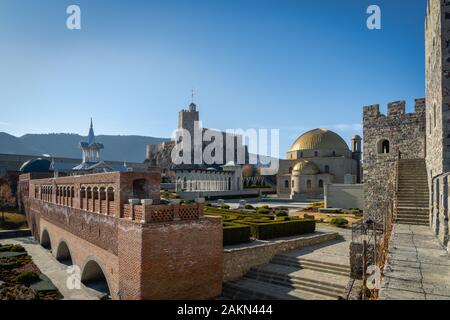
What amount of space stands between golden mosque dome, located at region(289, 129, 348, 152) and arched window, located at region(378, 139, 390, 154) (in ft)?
118

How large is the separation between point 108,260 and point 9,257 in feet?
45.3

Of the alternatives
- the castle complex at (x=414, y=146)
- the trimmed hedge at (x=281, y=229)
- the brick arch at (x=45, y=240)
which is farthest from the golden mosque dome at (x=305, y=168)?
the brick arch at (x=45, y=240)

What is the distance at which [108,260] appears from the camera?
14.4 metres

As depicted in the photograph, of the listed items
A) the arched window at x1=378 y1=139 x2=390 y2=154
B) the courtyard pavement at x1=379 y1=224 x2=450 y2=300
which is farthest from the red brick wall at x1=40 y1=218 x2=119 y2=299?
the arched window at x1=378 y1=139 x2=390 y2=154

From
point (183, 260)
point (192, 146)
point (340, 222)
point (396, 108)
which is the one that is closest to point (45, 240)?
point (183, 260)

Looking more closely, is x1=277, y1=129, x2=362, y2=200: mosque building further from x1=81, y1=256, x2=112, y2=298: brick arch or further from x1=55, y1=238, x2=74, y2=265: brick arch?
x1=81, y1=256, x2=112, y2=298: brick arch

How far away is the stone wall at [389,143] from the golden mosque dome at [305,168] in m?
32.0

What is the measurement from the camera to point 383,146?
2080 cm

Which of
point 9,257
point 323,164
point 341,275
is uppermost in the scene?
point 323,164

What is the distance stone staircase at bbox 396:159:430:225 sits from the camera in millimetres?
14145

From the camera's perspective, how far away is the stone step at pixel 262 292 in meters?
13.6

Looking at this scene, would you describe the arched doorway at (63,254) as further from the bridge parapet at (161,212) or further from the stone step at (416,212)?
the stone step at (416,212)
